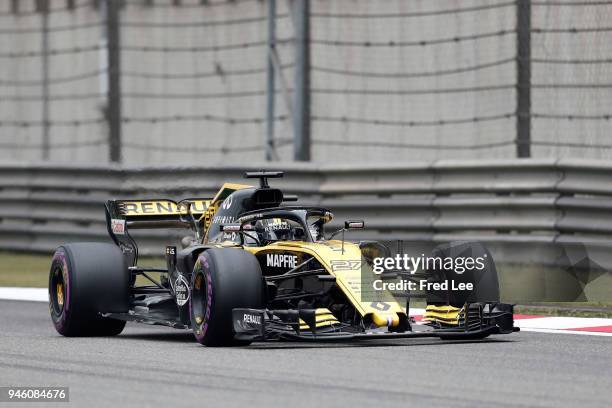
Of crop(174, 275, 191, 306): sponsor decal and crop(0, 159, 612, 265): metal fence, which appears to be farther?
crop(0, 159, 612, 265): metal fence

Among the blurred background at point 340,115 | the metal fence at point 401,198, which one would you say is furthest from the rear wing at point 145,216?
the metal fence at point 401,198

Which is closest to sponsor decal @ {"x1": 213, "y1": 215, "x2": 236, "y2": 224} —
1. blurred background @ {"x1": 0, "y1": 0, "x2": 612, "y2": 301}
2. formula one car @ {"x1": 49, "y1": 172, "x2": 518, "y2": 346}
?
formula one car @ {"x1": 49, "y1": 172, "x2": 518, "y2": 346}

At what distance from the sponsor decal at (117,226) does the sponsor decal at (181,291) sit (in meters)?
1.42

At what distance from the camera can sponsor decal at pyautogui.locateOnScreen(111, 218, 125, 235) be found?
1379cm

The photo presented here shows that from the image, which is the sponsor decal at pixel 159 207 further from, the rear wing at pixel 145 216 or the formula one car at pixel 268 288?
the formula one car at pixel 268 288

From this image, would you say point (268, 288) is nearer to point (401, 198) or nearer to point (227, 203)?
point (227, 203)

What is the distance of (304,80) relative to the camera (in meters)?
18.2

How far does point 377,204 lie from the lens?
723 inches

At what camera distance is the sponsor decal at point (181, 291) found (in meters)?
12.2

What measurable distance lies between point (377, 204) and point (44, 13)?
6.27m

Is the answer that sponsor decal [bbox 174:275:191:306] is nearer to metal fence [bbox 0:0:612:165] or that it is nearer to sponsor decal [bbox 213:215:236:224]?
sponsor decal [bbox 213:215:236:224]

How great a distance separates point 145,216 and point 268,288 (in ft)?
7.33

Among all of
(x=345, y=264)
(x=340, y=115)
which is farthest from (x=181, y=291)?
(x=340, y=115)

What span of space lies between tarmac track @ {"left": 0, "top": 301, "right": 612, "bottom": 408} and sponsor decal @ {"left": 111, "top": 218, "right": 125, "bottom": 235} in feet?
4.50
